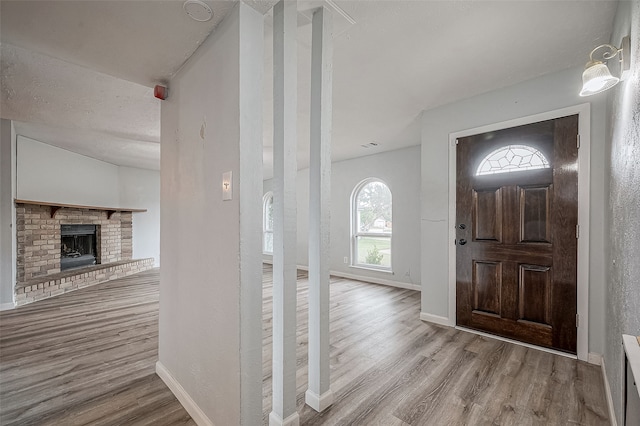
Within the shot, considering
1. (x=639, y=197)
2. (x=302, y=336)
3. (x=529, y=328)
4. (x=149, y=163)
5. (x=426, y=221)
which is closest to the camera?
(x=639, y=197)

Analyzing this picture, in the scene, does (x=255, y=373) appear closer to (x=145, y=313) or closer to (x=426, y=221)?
(x=426, y=221)

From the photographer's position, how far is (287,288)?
1499 mm

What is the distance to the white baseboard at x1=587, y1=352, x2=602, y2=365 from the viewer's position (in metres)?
2.15

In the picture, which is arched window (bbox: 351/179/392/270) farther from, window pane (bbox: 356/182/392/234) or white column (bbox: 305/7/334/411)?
white column (bbox: 305/7/334/411)

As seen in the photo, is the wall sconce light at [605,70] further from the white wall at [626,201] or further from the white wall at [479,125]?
the white wall at [479,125]

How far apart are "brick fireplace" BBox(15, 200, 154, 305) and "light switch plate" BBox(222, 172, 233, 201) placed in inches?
181

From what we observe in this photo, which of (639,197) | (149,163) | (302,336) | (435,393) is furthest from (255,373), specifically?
(149,163)

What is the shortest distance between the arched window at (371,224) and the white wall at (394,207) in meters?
0.13

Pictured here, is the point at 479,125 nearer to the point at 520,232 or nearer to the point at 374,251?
the point at 520,232

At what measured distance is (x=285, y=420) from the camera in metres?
1.46

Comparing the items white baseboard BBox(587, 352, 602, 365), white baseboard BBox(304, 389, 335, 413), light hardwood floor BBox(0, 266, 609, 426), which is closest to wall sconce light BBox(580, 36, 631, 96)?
light hardwood floor BBox(0, 266, 609, 426)

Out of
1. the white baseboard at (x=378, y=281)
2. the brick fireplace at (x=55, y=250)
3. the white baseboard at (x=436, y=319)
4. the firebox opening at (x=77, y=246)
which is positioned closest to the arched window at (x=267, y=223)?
the white baseboard at (x=378, y=281)

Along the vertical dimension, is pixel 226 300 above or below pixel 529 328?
above

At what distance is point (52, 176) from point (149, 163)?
5.31 feet
